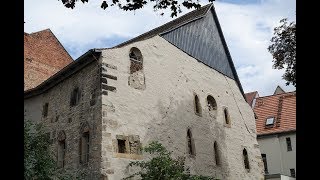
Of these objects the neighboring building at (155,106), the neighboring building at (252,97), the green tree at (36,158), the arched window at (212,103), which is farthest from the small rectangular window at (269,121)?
the green tree at (36,158)

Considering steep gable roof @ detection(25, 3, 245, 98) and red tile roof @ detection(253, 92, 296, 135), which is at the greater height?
steep gable roof @ detection(25, 3, 245, 98)

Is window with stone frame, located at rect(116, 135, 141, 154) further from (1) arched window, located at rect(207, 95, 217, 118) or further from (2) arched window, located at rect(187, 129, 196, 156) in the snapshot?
(1) arched window, located at rect(207, 95, 217, 118)

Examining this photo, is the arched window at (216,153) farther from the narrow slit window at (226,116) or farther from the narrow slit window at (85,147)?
the narrow slit window at (85,147)

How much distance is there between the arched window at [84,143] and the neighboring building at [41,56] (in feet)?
32.5

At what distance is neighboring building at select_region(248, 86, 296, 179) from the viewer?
93.1 ft

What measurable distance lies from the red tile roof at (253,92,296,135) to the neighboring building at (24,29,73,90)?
1455cm

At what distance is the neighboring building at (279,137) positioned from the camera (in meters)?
28.4

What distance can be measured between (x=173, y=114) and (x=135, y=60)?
2.69 metres

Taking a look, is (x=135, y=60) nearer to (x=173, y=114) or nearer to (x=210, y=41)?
(x=173, y=114)

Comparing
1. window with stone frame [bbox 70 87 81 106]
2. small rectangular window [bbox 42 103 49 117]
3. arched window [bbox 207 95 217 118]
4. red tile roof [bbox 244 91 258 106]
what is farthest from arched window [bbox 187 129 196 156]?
red tile roof [bbox 244 91 258 106]

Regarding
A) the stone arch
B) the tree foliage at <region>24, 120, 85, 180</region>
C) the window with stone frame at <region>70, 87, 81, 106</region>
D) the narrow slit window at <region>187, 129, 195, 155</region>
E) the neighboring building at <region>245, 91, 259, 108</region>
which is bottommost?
the tree foliage at <region>24, 120, 85, 180</region>

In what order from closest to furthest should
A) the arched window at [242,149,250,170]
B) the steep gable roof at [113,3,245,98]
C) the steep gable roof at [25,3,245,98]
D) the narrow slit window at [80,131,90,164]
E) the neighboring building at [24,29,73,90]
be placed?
the narrow slit window at [80,131,90,164]
the steep gable roof at [113,3,245,98]
the steep gable roof at [25,3,245,98]
the arched window at [242,149,250,170]
the neighboring building at [24,29,73,90]

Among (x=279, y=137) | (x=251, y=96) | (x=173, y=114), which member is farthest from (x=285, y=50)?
(x=251, y=96)
